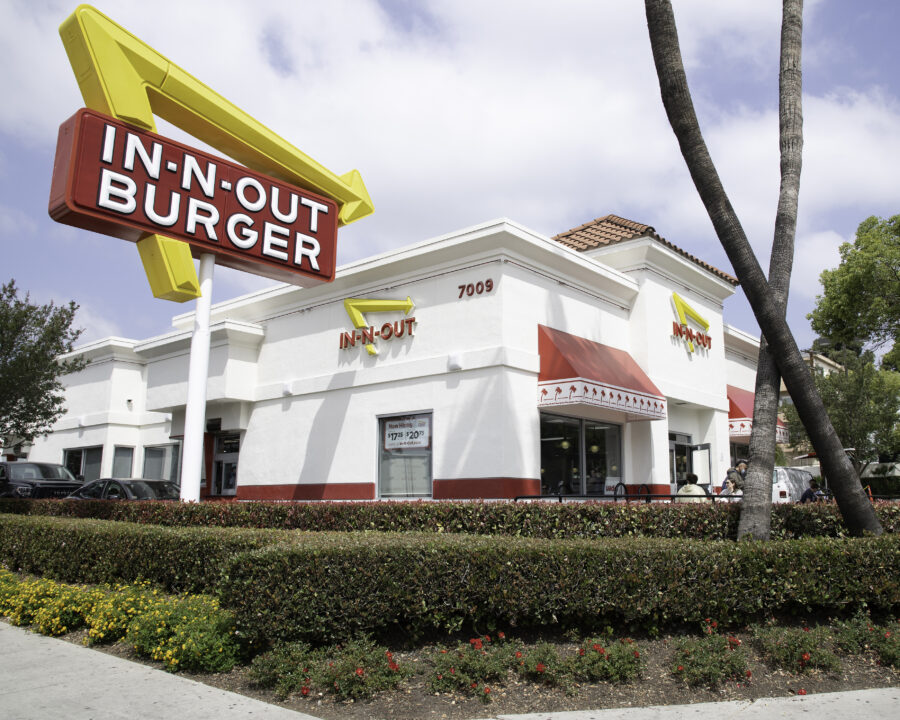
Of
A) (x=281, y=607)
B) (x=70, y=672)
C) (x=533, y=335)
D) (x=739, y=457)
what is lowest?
(x=70, y=672)

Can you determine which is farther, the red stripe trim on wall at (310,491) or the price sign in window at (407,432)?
the red stripe trim on wall at (310,491)

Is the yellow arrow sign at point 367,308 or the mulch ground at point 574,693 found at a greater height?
the yellow arrow sign at point 367,308

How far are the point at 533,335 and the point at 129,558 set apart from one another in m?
9.61

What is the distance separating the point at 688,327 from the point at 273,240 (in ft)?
39.1

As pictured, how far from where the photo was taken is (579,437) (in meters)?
17.2

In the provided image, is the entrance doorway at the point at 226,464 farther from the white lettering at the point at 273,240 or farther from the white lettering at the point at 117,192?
the white lettering at the point at 117,192

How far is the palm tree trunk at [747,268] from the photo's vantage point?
8.42m

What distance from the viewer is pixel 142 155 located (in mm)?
12094

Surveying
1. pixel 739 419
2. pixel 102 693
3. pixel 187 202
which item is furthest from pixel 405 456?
pixel 739 419

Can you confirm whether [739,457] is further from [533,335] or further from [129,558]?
[129,558]

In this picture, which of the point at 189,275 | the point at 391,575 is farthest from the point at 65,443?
the point at 391,575

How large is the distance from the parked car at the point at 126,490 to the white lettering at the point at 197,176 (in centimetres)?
901

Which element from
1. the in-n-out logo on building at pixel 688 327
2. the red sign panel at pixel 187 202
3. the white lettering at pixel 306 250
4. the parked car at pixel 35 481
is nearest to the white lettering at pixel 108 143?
the red sign panel at pixel 187 202

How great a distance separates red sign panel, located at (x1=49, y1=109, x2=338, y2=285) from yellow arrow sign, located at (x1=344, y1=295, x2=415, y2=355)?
2.73 metres
